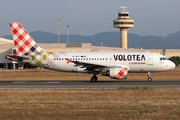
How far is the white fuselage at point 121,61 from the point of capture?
34656 millimetres

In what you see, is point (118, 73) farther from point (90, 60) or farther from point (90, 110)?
point (90, 110)

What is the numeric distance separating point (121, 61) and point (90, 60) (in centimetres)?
403

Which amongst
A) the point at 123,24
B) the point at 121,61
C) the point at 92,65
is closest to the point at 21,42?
the point at 92,65

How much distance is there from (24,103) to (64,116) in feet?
17.3

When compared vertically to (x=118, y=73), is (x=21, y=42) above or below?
above

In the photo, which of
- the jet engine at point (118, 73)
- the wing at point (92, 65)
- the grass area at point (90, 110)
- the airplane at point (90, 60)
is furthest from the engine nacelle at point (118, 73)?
the grass area at point (90, 110)

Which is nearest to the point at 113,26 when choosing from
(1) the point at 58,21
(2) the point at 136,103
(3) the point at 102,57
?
(1) the point at 58,21

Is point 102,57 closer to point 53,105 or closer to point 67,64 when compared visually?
point 67,64

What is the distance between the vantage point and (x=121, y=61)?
34.8 meters

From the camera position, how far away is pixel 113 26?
601 ft

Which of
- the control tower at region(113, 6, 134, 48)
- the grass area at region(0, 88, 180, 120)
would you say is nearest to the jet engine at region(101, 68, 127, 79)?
the grass area at region(0, 88, 180, 120)

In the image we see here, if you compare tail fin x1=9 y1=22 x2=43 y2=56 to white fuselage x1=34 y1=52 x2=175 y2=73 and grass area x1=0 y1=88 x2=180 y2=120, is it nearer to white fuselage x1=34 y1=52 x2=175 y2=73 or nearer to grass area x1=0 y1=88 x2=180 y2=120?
white fuselage x1=34 y1=52 x2=175 y2=73

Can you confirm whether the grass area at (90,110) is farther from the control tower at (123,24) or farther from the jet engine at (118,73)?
the control tower at (123,24)

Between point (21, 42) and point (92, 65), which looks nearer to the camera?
point (92, 65)
